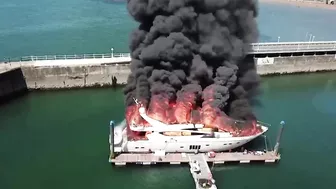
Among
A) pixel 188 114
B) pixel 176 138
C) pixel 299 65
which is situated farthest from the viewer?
pixel 299 65

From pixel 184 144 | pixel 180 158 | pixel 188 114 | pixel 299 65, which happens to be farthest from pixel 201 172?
pixel 299 65

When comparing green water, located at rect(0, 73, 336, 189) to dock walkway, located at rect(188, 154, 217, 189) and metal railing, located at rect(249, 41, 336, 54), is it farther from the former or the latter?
metal railing, located at rect(249, 41, 336, 54)

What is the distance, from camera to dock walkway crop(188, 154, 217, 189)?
26.1 metres

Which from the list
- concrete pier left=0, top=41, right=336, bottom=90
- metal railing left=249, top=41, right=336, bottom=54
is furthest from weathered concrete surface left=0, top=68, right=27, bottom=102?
metal railing left=249, top=41, right=336, bottom=54

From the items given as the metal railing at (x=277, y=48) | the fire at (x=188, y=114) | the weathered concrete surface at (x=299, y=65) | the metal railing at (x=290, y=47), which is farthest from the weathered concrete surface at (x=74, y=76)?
the weathered concrete surface at (x=299, y=65)

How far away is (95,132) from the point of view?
33.2 m

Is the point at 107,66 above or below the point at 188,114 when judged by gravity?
above

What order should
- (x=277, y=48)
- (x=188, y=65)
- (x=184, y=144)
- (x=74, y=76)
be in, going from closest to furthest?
(x=184, y=144) → (x=188, y=65) → (x=74, y=76) → (x=277, y=48)

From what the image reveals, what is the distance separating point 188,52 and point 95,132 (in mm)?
11667

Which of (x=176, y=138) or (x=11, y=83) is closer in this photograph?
(x=176, y=138)

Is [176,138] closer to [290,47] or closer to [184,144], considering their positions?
[184,144]

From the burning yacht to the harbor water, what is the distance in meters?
1.69

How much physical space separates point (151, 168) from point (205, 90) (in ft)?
26.5

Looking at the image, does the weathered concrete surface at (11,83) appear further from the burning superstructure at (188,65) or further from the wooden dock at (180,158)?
the wooden dock at (180,158)
